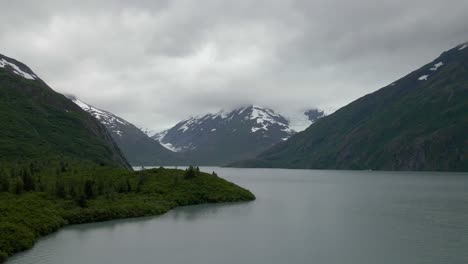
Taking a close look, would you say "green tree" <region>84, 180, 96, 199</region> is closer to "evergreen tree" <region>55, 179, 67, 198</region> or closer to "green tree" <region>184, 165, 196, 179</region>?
"evergreen tree" <region>55, 179, 67, 198</region>

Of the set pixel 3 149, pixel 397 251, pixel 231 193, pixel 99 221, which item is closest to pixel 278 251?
pixel 397 251

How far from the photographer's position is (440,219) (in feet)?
254

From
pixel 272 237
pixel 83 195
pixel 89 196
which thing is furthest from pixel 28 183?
pixel 272 237

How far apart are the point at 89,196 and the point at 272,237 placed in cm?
3965

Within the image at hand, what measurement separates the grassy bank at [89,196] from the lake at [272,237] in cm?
259

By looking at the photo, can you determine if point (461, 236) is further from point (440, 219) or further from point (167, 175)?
point (167, 175)

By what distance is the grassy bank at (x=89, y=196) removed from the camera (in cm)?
6225

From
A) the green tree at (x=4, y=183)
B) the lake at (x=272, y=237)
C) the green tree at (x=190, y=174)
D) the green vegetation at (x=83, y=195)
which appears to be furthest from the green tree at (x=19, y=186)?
the green tree at (x=190, y=174)

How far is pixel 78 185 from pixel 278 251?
49.4 meters

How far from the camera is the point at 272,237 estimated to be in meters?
63.5

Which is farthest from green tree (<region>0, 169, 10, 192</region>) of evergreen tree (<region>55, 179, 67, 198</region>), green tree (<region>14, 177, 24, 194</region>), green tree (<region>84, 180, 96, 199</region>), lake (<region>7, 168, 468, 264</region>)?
lake (<region>7, 168, 468, 264</region>)

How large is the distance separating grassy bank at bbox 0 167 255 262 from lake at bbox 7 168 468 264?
8.49ft

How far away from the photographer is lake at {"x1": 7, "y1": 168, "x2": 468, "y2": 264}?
51.4 m

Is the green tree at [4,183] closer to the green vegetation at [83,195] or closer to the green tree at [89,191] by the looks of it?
the green vegetation at [83,195]
